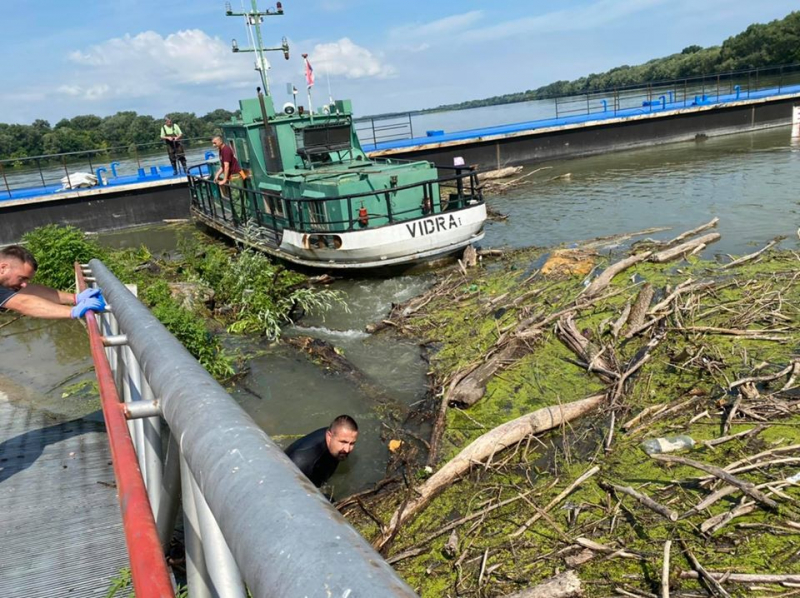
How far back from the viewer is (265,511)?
34.9 inches

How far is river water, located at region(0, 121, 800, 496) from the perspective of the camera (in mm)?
6305

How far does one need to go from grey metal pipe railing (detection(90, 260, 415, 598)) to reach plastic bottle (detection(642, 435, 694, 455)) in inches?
169

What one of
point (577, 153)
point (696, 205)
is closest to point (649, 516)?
point (696, 205)

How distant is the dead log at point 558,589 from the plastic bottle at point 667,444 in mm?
1685

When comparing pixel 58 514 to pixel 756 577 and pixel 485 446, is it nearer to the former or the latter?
pixel 485 446

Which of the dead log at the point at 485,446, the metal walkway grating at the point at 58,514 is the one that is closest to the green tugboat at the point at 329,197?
the dead log at the point at 485,446

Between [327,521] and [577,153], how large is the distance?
27.3m

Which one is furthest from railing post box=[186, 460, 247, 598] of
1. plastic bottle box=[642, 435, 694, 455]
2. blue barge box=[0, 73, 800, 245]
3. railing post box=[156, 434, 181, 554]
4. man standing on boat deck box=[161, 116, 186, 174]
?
man standing on boat deck box=[161, 116, 186, 174]

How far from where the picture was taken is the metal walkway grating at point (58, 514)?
262 centimetres

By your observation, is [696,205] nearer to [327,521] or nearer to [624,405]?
[624,405]

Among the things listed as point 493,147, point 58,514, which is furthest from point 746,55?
point 58,514

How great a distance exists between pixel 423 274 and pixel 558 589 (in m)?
8.34

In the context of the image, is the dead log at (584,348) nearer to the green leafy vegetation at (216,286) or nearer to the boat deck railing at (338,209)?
the green leafy vegetation at (216,286)

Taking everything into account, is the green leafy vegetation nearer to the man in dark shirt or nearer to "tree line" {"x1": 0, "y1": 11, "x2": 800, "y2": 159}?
the man in dark shirt
